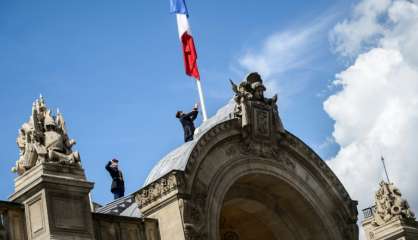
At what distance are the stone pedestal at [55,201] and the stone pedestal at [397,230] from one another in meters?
13.1

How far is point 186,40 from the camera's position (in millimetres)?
35500

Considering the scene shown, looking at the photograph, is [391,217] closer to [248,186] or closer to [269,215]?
[269,215]

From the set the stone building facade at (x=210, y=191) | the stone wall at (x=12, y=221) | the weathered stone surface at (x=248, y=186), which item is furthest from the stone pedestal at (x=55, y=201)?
the weathered stone surface at (x=248, y=186)

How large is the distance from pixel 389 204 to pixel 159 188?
10.6m

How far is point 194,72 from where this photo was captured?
34281 mm

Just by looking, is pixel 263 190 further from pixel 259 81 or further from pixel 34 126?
pixel 34 126

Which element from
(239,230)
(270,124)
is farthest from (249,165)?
(239,230)

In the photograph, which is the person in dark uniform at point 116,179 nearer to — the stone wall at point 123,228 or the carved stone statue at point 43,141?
the stone wall at point 123,228

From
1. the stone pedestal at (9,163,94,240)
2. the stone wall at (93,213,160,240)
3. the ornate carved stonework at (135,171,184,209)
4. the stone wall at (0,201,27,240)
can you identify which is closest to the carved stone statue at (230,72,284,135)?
the ornate carved stonework at (135,171,184,209)

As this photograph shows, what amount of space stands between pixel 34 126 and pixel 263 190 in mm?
9063

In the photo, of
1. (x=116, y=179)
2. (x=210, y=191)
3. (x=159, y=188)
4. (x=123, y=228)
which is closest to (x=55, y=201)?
(x=123, y=228)

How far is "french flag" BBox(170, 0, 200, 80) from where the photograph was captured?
34375 mm

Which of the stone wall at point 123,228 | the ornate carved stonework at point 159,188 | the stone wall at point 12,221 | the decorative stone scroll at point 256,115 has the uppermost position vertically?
the decorative stone scroll at point 256,115

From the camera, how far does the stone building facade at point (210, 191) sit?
20906 mm
